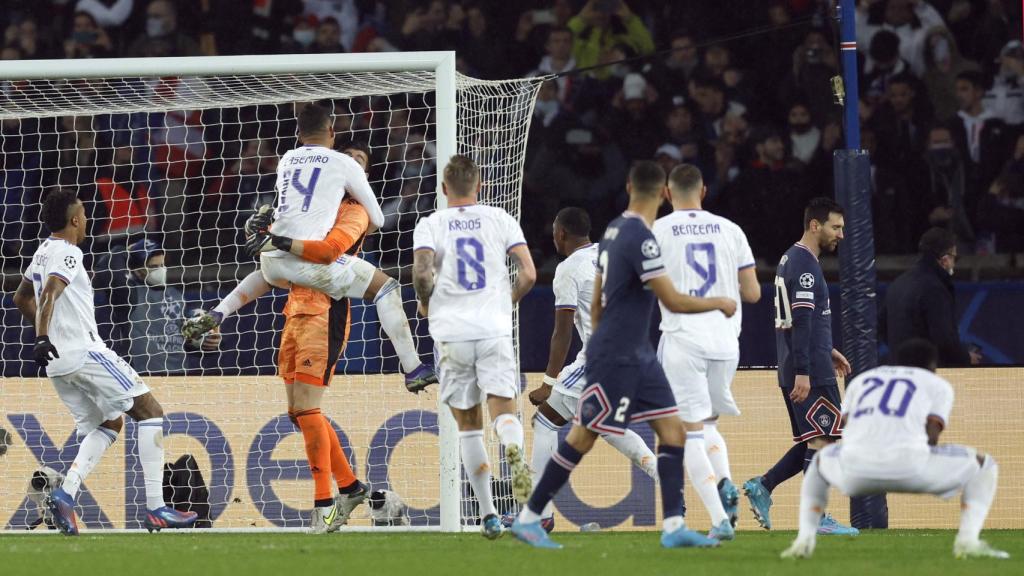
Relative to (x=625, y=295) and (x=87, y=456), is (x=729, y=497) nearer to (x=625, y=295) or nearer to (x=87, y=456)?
(x=625, y=295)

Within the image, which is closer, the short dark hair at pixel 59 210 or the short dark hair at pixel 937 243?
the short dark hair at pixel 59 210

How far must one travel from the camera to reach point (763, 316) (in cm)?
1266

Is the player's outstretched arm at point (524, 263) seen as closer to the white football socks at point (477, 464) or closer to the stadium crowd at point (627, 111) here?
the white football socks at point (477, 464)

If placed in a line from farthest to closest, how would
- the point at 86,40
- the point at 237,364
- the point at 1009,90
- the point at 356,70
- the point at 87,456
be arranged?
the point at 86,40, the point at 1009,90, the point at 237,364, the point at 356,70, the point at 87,456

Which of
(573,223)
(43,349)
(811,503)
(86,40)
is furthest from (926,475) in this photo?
(86,40)

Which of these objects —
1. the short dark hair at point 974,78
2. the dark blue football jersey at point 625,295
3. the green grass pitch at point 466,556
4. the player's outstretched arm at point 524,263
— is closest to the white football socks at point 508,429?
the green grass pitch at point 466,556

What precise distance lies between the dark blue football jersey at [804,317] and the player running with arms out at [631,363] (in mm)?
2695

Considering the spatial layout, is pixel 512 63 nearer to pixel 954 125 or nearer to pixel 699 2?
pixel 699 2

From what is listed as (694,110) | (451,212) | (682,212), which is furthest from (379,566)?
(694,110)

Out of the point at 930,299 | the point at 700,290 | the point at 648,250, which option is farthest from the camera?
the point at 930,299

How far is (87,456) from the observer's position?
9914mm

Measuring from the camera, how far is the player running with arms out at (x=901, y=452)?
257 inches

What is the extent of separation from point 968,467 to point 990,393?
484 cm

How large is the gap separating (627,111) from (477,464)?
735cm
